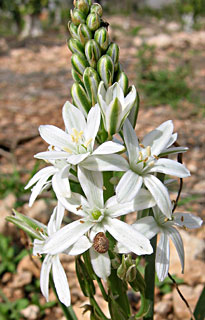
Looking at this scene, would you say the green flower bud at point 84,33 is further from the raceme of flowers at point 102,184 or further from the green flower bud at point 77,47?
the raceme of flowers at point 102,184

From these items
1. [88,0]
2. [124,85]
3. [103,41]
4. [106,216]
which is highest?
[88,0]

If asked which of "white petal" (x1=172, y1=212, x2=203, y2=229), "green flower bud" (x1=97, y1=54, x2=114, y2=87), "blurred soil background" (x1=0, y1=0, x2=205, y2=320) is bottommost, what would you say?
"blurred soil background" (x1=0, y1=0, x2=205, y2=320)

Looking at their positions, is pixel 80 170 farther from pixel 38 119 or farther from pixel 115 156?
pixel 38 119

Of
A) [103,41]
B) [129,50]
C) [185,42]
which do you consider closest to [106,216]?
[103,41]

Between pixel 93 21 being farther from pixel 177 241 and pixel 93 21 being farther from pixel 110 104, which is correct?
pixel 177 241

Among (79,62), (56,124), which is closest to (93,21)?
(79,62)

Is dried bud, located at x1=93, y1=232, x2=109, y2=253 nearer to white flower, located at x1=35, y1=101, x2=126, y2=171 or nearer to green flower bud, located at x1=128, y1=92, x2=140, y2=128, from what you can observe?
white flower, located at x1=35, y1=101, x2=126, y2=171

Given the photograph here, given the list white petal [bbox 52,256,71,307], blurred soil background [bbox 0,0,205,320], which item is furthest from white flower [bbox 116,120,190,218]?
blurred soil background [bbox 0,0,205,320]
